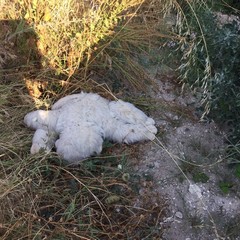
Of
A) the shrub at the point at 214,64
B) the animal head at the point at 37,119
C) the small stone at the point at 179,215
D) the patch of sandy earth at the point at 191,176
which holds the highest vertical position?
the shrub at the point at 214,64

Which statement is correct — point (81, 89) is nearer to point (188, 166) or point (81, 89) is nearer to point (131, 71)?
point (131, 71)

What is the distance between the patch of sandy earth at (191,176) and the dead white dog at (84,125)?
0.15 metres

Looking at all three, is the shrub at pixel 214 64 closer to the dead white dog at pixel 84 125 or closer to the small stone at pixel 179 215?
the dead white dog at pixel 84 125

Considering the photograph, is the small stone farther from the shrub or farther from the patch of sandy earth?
the shrub

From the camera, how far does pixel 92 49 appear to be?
3.11 m

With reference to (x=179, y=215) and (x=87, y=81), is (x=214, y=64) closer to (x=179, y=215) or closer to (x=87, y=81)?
(x=87, y=81)

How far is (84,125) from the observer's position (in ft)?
9.01


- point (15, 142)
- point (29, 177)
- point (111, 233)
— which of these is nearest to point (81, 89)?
point (15, 142)

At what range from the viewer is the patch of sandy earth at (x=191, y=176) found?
2461 mm

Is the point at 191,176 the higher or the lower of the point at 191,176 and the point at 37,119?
the lower

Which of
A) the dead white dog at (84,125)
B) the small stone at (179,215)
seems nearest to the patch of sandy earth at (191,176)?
the small stone at (179,215)

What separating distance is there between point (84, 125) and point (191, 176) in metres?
0.72

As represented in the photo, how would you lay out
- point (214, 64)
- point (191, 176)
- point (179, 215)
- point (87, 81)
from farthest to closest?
point (87, 81) < point (214, 64) < point (191, 176) < point (179, 215)

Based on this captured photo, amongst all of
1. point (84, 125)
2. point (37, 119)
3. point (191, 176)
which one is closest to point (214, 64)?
point (191, 176)
